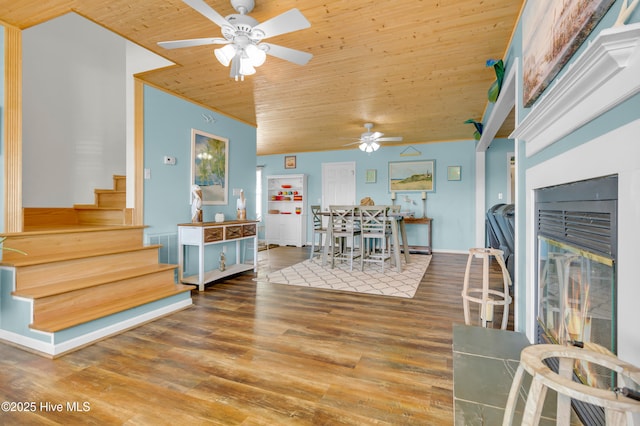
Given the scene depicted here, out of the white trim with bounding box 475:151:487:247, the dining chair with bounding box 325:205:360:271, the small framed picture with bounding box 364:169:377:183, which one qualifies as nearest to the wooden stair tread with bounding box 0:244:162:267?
the dining chair with bounding box 325:205:360:271

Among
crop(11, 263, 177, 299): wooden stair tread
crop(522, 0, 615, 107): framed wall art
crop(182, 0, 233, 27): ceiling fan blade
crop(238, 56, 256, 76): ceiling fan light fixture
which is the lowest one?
crop(11, 263, 177, 299): wooden stair tread

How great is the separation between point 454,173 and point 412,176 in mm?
847

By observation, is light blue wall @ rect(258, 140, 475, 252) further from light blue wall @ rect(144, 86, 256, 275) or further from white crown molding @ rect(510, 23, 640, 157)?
white crown molding @ rect(510, 23, 640, 157)

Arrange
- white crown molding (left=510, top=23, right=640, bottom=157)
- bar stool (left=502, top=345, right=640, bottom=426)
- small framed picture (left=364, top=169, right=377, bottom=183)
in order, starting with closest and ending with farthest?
1. bar stool (left=502, top=345, right=640, bottom=426)
2. white crown molding (left=510, top=23, right=640, bottom=157)
3. small framed picture (left=364, top=169, right=377, bottom=183)

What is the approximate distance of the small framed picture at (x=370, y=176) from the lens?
7.07 metres

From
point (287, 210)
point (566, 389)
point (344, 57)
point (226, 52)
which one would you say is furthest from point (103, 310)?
point (287, 210)

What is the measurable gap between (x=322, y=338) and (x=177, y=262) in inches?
92.5

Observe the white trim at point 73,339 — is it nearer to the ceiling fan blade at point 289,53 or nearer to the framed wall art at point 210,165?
the framed wall art at point 210,165

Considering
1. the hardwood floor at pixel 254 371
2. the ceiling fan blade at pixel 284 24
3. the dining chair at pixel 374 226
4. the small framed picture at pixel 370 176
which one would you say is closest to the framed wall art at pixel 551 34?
the ceiling fan blade at pixel 284 24

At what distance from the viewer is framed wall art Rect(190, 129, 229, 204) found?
410 centimetres

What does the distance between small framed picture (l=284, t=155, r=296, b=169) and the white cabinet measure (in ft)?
1.05

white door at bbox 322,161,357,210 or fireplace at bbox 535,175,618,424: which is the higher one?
white door at bbox 322,161,357,210

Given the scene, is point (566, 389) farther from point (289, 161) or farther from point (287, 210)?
point (289, 161)

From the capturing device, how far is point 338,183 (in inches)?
294
